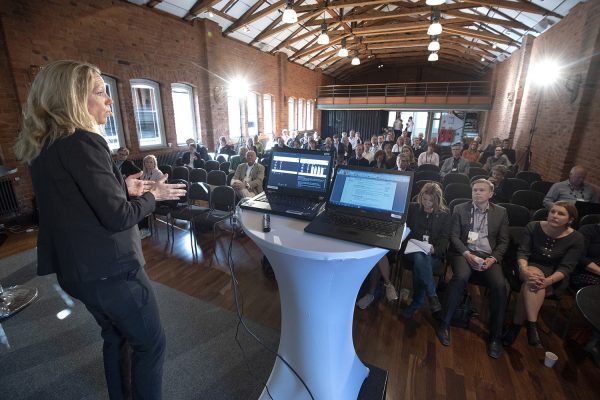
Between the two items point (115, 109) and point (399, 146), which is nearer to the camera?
point (115, 109)

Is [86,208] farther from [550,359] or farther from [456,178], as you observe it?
[456,178]

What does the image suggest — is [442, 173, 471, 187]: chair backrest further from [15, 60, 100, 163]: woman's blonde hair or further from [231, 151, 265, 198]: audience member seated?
[15, 60, 100, 163]: woman's blonde hair

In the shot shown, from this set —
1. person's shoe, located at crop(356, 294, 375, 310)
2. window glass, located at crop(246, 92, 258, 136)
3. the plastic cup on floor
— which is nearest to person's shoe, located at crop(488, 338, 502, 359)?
the plastic cup on floor

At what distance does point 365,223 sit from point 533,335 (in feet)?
6.91

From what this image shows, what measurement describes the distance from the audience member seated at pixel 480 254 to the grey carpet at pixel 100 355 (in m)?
1.50

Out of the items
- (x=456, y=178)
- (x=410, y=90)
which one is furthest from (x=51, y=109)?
(x=410, y=90)

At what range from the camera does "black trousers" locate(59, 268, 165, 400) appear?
116cm

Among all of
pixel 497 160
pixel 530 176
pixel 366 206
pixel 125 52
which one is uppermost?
pixel 125 52

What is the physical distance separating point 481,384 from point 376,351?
69 cm

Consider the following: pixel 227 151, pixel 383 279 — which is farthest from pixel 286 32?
pixel 383 279

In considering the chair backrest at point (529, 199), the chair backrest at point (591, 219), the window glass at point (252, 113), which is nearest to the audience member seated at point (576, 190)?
the chair backrest at point (529, 199)

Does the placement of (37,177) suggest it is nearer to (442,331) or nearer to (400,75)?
(442,331)

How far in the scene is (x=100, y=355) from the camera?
6.63 ft

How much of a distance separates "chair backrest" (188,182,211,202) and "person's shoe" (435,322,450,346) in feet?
9.92
